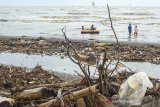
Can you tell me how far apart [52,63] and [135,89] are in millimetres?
14045

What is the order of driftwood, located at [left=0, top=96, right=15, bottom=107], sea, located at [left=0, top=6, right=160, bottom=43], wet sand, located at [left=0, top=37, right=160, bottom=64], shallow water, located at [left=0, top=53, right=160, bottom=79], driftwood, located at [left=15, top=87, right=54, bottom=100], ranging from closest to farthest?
driftwood, located at [left=0, top=96, right=15, bottom=107], driftwood, located at [left=15, top=87, right=54, bottom=100], shallow water, located at [left=0, top=53, right=160, bottom=79], wet sand, located at [left=0, top=37, right=160, bottom=64], sea, located at [left=0, top=6, right=160, bottom=43]

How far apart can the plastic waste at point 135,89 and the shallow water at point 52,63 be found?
10.7 m

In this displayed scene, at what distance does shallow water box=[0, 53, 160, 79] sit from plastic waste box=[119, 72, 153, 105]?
10.7 m

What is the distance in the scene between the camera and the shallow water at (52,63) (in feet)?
58.6

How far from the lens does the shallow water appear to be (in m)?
17.9

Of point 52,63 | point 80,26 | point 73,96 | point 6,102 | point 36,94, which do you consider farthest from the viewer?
point 80,26

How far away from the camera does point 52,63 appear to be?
64.8ft

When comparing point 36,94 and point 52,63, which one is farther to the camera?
point 52,63

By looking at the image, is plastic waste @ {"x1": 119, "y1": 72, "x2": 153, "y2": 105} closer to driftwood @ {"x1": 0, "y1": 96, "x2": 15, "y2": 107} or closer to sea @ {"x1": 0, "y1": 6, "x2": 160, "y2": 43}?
sea @ {"x1": 0, "y1": 6, "x2": 160, "y2": 43}

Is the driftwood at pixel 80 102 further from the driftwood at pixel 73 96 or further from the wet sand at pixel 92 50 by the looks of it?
the wet sand at pixel 92 50

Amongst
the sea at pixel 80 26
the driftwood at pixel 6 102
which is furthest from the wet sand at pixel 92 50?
the driftwood at pixel 6 102

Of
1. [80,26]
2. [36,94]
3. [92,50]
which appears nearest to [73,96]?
[36,94]

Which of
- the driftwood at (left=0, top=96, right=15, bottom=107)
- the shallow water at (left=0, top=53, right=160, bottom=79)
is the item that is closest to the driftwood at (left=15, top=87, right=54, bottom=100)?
the driftwood at (left=0, top=96, right=15, bottom=107)

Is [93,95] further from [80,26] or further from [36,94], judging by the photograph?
[80,26]
